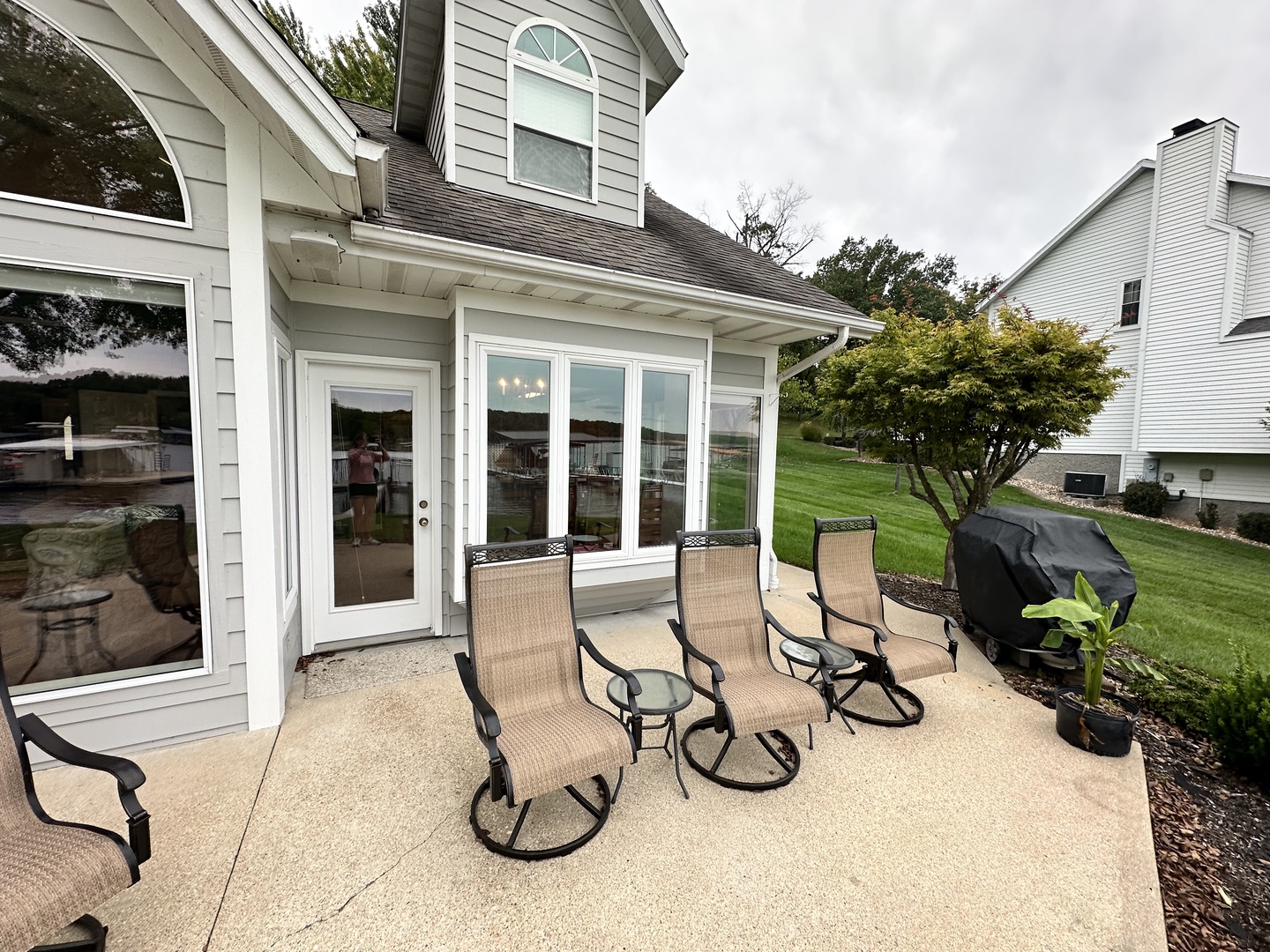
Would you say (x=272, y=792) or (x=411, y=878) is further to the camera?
(x=272, y=792)

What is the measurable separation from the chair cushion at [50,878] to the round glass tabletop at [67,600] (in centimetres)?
143

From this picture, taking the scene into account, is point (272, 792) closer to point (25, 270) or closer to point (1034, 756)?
point (25, 270)

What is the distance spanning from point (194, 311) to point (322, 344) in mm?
1261

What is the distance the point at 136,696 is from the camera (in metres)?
3.04

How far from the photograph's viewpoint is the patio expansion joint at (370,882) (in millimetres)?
2059

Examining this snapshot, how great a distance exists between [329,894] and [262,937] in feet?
0.82

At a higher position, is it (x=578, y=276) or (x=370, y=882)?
(x=578, y=276)

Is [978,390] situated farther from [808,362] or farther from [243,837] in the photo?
[243,837]

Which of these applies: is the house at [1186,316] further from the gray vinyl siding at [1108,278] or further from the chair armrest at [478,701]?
the chair armrest at [478,701]

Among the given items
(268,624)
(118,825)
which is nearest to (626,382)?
(268,624)

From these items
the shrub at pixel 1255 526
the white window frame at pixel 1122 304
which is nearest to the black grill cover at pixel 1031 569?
the shrub at pixel 1255 526

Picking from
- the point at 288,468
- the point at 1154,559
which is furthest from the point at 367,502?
the point at 1154,559

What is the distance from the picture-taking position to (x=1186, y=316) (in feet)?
43.5

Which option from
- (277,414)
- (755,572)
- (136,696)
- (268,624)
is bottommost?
(136,696)
